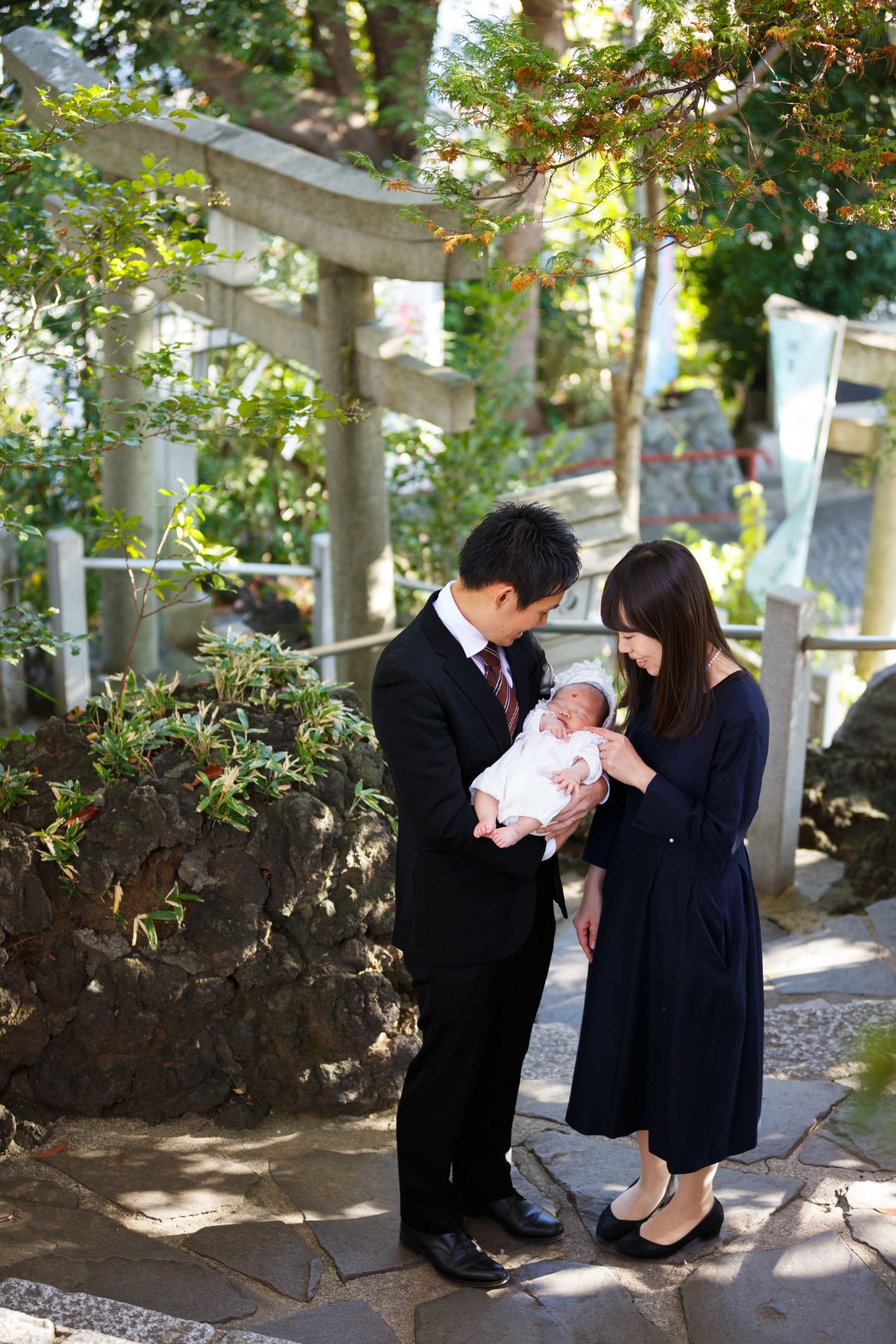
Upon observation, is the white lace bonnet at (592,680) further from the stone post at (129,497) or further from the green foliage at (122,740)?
the stone post at (129,497)

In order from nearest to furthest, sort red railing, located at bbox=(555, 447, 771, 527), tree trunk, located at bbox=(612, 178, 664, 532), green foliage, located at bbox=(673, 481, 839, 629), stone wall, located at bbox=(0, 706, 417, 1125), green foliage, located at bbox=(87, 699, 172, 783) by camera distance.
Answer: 1. stone wall, located at bbox=(0, 706, 417, 1125)
2. green foliage, located at bbox=(87, 699, 172, 783)
3. tree trunk, located at bbox=(612, 178, 664, 532)
4. green foliage, located at bbox=(673, 481, 839, 629)
5. red railing, located at bbox=(555, 447, 771, 527)

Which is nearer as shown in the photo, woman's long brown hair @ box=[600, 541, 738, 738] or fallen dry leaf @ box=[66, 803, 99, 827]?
woman's long brown hair @ box=[600, 541, 738, 738]

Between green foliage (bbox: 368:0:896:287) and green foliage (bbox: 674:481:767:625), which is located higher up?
green foliage (bbox: 368:0:896:287)

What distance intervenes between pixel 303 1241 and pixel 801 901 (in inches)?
109

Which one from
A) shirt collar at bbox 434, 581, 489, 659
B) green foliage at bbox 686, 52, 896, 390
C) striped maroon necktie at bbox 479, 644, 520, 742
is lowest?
striped maroon necktie at bbox 479, 644, 520, 742

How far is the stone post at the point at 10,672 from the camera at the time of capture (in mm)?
7234

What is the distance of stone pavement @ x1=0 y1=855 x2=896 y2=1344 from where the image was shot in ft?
8.38

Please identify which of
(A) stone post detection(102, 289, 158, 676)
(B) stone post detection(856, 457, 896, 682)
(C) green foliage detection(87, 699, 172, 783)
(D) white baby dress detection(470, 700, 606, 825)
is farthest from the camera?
(B) stone post detection(856, 457, 896, 682)

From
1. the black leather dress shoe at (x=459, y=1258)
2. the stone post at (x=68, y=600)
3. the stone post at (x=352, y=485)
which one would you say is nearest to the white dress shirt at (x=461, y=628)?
the black leather dress shoe at (x=459, y=1258)

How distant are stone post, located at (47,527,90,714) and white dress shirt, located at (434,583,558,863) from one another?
4.37 metres

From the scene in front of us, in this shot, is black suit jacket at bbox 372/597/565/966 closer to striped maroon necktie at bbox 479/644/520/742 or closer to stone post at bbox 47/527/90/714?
striped maroon necktie at bbox 479/644/520/742

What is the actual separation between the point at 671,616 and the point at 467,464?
5.64 metres

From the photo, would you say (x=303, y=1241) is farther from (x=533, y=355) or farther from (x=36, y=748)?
(x=533, y=355)

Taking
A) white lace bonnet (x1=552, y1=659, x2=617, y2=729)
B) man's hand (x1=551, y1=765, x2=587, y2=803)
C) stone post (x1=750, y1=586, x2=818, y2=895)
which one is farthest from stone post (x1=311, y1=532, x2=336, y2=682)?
man's hand (x1=551, y1=765, x2=587, y2=803)
